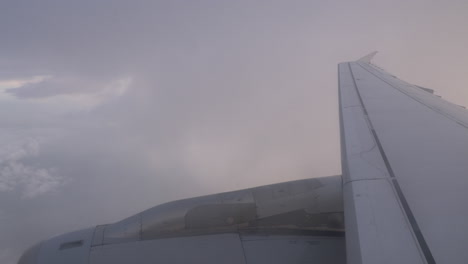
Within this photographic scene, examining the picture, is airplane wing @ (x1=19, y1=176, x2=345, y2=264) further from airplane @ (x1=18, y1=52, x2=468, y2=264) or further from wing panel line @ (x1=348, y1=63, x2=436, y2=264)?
wing panel line @ (x1=348, y1=63, x2=436, y2=264)

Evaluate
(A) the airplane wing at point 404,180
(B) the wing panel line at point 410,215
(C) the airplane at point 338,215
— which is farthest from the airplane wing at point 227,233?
(B) the wing panel line at point 410,215

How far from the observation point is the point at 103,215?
3309 centimetres

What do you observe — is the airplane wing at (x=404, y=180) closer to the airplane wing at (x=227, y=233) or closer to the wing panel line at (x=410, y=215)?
the wing panel line at (x=410, y=215)

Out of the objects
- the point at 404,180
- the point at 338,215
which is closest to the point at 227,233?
the point at 338,215

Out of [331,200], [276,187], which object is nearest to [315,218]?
[331,200]

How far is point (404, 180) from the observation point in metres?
2.33

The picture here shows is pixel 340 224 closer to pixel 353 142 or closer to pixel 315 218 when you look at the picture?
pixel 315 218

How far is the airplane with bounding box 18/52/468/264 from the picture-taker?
5.94ft

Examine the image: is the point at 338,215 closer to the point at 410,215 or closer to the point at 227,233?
the point at 227,233

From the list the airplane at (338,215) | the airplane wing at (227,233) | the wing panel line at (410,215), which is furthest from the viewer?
the airplane wing at (227,233)

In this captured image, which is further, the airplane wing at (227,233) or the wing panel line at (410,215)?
the airplane wing at (227,233)

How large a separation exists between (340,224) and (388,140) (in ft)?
3.06

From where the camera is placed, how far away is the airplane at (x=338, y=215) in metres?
1.81

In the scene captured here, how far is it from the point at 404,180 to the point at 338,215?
3.93 ft
